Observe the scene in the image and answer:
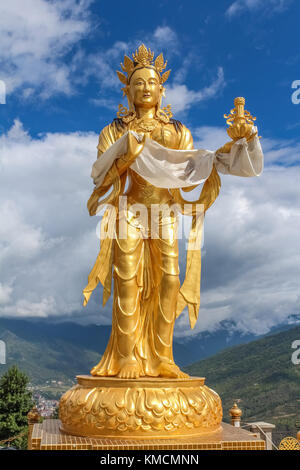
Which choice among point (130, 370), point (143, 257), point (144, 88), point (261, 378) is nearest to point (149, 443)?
point (130, 370)

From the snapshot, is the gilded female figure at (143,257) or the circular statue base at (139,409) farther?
the gilded female figure at (143,257)

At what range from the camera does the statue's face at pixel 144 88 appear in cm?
598

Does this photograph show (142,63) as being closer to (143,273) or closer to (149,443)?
(143,273)

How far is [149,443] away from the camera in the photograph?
14.7 ft

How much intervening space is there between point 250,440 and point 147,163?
3039mm

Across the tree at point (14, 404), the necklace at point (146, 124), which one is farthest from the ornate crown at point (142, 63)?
the tree at point (14, 404)

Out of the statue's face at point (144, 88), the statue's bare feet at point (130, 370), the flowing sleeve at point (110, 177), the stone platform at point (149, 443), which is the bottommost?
the stone platform at point (149, 443)

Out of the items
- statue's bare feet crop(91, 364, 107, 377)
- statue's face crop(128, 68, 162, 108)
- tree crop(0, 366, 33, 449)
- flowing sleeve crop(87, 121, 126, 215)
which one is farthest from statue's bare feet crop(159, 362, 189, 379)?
tree crop(0, 366, 33, 449)

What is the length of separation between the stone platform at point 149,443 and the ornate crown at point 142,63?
4.14m

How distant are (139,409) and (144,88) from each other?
11.9ft

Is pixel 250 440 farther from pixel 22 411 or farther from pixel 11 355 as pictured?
pixel 11 355

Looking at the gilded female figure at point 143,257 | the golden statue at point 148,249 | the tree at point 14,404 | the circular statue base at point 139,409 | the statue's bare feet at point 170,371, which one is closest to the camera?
the circular statue base at point 139,409

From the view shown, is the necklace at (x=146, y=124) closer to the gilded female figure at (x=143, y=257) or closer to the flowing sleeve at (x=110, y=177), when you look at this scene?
the gilded female figure at (x=143, y=257)

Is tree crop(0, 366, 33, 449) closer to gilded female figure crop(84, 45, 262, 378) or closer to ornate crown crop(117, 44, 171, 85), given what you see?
gilded female figure crop(84, 45, 262, 378)
